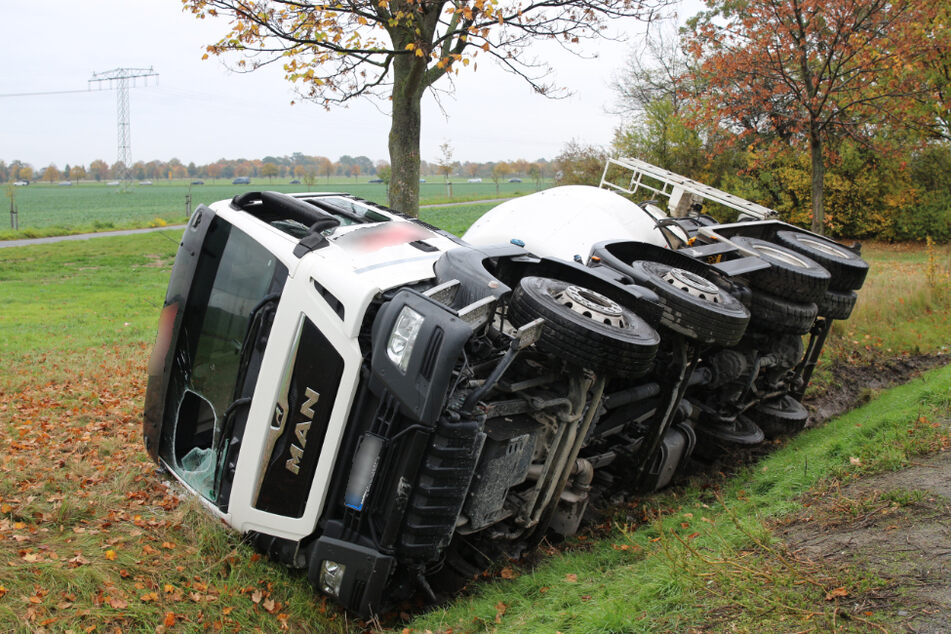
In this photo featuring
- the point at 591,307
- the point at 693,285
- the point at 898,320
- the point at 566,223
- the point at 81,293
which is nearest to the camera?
the point at 591,307

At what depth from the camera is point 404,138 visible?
859 centimetres

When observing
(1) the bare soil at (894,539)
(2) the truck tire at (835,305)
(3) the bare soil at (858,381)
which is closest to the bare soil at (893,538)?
(1) the bare soil at (894,539)

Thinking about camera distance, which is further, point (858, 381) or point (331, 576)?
point (858, 381)

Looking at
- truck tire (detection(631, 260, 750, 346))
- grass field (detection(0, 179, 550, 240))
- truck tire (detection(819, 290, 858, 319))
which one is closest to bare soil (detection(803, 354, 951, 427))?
truck tire (detection(819, 290, 858, 319))

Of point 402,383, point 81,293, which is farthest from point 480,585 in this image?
point 81,293

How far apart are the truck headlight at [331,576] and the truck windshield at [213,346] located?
2.94ft

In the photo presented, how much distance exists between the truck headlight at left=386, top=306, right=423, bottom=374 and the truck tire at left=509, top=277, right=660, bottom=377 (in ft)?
1.94

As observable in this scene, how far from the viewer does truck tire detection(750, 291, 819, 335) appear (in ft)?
17.0

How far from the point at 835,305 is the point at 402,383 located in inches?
173

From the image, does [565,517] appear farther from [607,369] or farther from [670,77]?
[670,77]

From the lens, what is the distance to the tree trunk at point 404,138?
848 cm

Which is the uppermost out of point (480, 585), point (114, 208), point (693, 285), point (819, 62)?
point (819, 62)

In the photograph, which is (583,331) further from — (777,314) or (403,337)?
(777,314)

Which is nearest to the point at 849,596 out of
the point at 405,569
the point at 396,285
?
the point at 405,569
